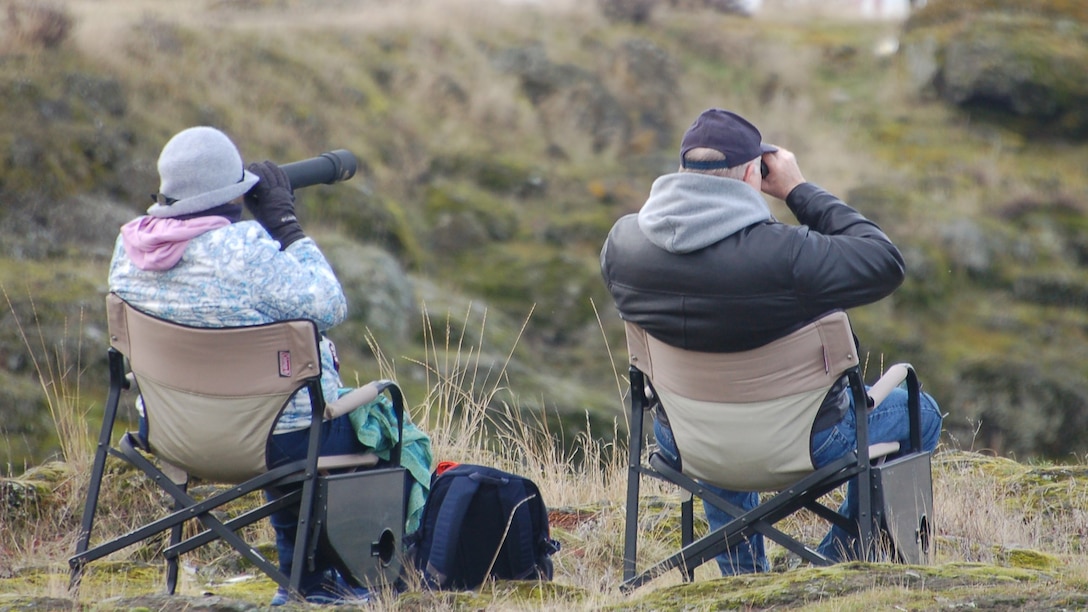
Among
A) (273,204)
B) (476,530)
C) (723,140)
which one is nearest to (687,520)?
(476,530)

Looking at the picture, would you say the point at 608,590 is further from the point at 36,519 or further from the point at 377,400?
the point at 36,519

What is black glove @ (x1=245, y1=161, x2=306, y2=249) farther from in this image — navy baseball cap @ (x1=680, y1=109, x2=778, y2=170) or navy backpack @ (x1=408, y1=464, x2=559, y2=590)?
navy baseball cap @ (x1=680, y1=109, x2=778, y2=170)

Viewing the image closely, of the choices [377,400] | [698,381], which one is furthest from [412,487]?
[698,381]

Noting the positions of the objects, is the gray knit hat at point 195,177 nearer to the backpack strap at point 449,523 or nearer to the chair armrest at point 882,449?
the backpack strap at point 449,523

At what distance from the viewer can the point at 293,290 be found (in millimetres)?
3520

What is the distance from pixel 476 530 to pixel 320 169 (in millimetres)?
1290

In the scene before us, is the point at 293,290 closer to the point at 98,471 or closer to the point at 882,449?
the point at 98,471

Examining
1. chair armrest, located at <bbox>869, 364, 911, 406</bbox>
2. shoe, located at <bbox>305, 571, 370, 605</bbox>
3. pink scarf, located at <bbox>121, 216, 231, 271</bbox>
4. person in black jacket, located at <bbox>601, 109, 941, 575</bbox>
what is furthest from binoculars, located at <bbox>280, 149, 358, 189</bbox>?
chair armrest, located at <bbox>869, 364, 911, 406</bbox>

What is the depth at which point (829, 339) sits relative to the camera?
11.0ft

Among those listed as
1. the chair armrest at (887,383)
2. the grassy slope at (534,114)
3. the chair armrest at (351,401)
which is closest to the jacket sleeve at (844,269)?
the chair armrest at (887,383)

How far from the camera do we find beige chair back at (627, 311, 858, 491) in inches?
132

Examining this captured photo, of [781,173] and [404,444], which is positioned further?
[404,444]

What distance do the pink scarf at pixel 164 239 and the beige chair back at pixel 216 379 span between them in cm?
15

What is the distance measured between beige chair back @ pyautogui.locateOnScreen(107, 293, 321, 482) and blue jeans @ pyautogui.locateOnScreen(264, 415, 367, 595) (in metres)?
0.07
